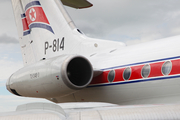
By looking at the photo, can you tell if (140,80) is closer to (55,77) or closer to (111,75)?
(111,75)

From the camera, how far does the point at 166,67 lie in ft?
14.6

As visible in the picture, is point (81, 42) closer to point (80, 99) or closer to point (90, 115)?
point (80, 99)

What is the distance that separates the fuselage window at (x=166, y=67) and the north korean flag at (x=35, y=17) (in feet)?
15.8

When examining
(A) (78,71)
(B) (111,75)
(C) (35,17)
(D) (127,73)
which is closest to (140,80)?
(D) (127,73)

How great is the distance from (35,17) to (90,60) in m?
3.29

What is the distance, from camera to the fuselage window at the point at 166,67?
4.40 meters

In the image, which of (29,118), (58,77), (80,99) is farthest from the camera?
(80,99)

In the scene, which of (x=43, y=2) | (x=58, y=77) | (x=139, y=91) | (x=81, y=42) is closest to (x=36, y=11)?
(x=43, y=2)

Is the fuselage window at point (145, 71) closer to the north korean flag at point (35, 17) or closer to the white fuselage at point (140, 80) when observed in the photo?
the white fuselage at point (140, 80)

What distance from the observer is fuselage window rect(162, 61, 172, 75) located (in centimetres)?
440

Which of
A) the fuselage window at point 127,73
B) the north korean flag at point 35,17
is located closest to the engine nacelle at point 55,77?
the fuselage window at point 127,73

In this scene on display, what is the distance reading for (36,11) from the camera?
Answer: 28.6ft

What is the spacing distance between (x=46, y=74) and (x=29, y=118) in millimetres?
3847

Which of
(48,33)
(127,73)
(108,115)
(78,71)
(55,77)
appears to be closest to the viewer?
(108,115)
